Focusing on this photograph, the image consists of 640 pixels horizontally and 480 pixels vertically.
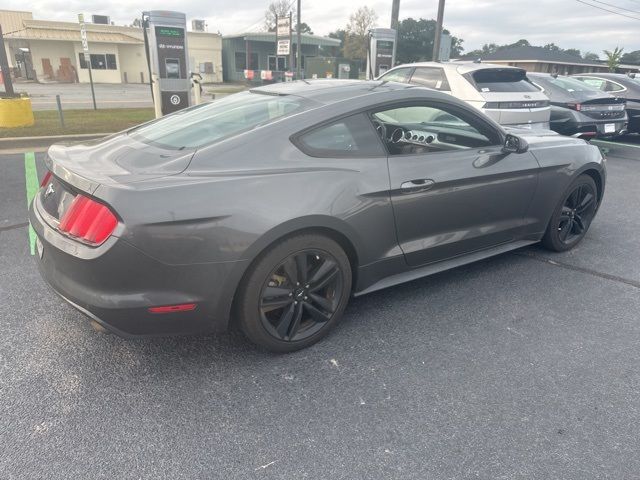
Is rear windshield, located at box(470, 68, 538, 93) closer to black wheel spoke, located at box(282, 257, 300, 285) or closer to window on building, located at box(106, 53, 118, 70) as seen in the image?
black wheel spoke, located at box(282, 257, 300, 285)

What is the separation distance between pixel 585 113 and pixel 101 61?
41.0 m

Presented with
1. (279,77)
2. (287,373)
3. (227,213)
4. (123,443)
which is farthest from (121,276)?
(279,77)

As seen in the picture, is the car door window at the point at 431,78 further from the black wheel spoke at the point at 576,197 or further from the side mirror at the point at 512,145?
the side mirror at the point at 512,145

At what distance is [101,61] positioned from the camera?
4006 cm

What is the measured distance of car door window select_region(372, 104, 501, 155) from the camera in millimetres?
3267

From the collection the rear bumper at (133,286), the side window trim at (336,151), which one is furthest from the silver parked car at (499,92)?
the rear bumper at (133,286)

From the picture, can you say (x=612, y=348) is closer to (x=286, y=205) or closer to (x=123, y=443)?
(x=286, y=205)

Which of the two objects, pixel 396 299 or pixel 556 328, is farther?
pixel 396 299

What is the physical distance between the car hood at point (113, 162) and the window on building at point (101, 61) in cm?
4262

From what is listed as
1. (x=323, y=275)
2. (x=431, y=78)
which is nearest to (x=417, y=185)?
(x=323, y=275)

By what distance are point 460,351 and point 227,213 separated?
61.9 inches

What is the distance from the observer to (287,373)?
2.60m

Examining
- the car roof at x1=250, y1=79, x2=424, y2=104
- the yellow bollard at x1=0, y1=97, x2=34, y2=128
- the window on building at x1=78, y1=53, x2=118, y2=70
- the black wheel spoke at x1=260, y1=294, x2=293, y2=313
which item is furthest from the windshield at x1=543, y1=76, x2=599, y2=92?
the window on building at x1=78, y1=53, x2=118, y2=70

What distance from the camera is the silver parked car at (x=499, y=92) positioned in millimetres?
7199
